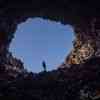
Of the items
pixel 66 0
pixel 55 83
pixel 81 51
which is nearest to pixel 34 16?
pixel 66 0

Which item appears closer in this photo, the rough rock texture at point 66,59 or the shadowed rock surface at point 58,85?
the shadowed rock surface at point 58,85

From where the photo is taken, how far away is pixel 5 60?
550 inches

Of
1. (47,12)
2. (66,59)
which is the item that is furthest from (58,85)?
(66,59)

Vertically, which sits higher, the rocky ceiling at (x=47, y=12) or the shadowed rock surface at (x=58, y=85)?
the rocky ceiling at (x=47, y=12)

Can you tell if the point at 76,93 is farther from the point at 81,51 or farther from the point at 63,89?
the point at 81,51

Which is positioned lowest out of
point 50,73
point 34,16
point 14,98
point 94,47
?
point 14,98

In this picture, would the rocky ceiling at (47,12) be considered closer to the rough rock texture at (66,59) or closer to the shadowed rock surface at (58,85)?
the rough rock texture at (66,59)

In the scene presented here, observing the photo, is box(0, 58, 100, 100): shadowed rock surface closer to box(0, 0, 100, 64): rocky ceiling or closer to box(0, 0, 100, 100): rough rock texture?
box(0, 0, 100, 100): rough rock texture

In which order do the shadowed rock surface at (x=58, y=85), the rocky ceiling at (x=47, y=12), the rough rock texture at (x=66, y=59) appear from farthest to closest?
the rocky ceiling at (x=47, y=12) → the rough rock texture at (x=66, y=59) → the shadowed rock surface at (x=58, y=85)

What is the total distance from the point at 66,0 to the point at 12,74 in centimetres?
432

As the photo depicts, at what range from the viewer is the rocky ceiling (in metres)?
13.6

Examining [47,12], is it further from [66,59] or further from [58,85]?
[58,85]

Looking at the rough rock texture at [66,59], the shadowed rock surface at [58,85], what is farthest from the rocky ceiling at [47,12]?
the shadowed rock surface at [58,85]

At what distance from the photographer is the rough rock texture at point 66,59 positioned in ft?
34.3
